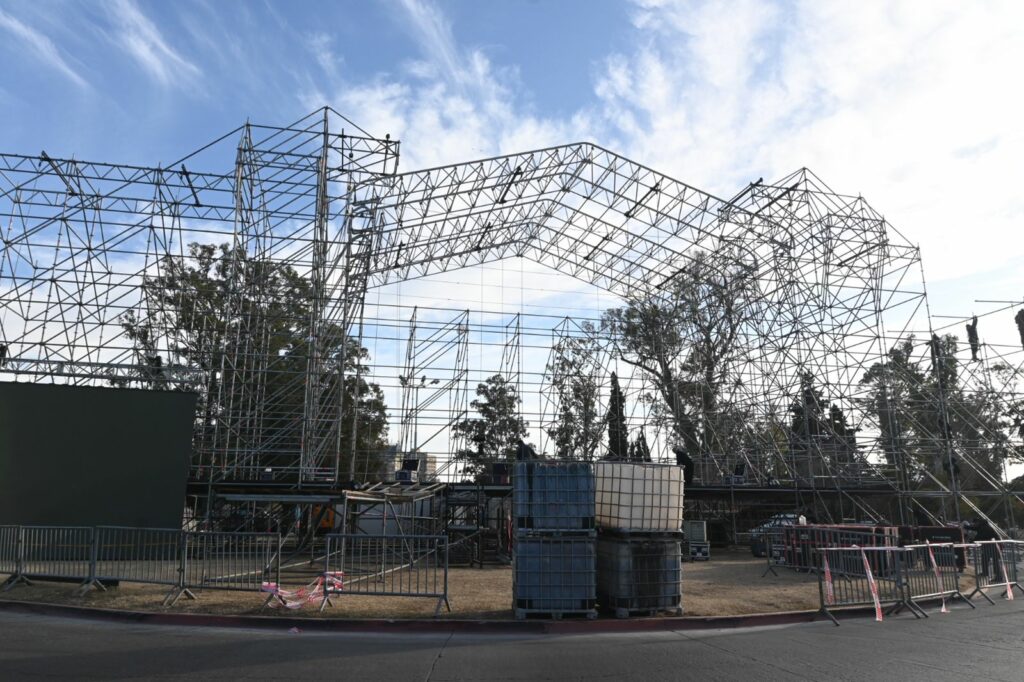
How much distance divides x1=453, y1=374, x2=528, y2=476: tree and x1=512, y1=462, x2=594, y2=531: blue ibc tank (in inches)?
719

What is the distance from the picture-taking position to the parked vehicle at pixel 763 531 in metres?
21.0

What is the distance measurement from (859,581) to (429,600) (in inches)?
266

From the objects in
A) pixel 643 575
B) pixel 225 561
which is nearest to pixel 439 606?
pixel 643 575

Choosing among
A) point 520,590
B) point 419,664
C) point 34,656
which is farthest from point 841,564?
point 34,656

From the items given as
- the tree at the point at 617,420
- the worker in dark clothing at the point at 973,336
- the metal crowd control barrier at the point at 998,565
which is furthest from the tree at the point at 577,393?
the metal crowd control barrier at the point at 998,565

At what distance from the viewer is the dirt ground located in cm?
1027

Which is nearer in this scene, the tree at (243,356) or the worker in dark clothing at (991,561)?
the worker in dark clothing at (991,561)

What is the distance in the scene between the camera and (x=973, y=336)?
2964 centimetres

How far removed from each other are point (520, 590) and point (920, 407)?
81.7ft

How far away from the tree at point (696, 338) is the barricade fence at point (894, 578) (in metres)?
15.8

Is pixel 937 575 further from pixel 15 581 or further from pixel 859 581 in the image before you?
pixel 15 581

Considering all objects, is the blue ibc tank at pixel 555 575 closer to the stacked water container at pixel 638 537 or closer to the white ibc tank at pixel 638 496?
the stacked water container at pixel 638 537

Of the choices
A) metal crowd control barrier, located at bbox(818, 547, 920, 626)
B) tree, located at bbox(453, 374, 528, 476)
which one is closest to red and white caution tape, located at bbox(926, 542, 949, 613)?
metal crowd control barrier, located at bbox(818, 547, 920, 626)

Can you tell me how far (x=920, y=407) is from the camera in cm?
2895
